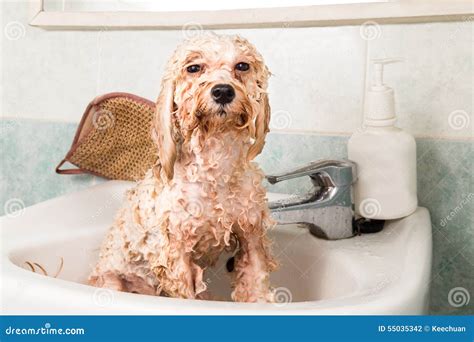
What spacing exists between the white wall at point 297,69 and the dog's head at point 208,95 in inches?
13.7

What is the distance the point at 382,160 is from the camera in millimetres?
887

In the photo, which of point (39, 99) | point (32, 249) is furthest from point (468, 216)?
point (39, 99)

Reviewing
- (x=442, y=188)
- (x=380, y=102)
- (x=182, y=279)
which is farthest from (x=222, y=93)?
(x=442, y=188)

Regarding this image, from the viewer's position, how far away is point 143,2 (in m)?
1.15

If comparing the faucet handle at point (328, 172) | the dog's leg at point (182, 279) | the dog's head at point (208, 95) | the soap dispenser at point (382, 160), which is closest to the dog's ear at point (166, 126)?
the dog's head at point (208, 95)

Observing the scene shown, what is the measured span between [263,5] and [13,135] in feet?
2.10

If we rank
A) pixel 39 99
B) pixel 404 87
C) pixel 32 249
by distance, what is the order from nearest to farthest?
pixel 32 249 < pixel 404 87 < pixel 39 99

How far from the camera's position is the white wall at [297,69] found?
96cm

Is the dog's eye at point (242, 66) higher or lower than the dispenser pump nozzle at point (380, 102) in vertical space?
higher

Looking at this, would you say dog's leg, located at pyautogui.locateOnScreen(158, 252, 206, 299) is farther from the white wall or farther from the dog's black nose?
the white wall

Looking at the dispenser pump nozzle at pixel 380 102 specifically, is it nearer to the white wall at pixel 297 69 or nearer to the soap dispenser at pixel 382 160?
the soap dispenser at pixel 382 160

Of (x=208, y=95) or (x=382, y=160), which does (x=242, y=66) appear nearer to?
(x=208, y=95)
